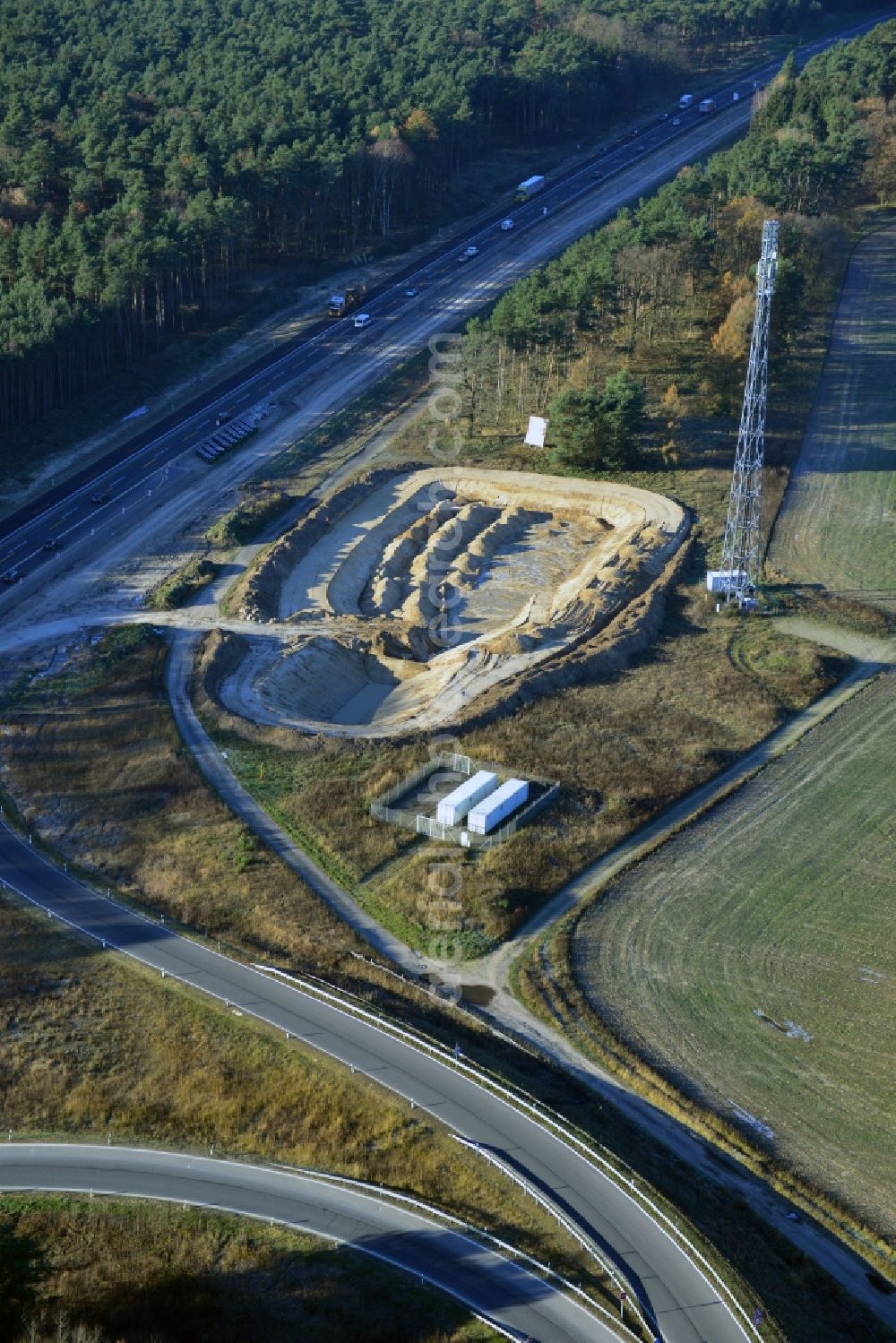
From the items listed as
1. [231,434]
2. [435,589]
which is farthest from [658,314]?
[435,589]

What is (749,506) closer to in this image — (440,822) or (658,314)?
(440,822)

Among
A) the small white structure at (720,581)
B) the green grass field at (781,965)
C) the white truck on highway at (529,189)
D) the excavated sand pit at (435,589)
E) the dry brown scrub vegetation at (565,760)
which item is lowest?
the excavated sand pit at (435,589)

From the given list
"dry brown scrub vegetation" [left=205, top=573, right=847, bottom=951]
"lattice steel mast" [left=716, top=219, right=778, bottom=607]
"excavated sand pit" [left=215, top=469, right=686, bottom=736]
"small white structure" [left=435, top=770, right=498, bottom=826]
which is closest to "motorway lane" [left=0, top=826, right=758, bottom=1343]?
"dry brown scrub vegetation" [left=205, top=573, right=847, bottom=951]

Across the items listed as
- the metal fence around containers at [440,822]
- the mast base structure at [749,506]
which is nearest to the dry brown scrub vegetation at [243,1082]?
the metal fence around containers at [440,822]

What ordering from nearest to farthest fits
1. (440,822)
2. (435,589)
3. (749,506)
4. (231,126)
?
1. (440,822)
2. (435,589)
3. (749,506)
4. (231,126)

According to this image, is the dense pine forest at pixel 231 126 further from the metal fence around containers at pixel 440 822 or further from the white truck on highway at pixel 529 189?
the metal fence around containers at pixel 440 822
